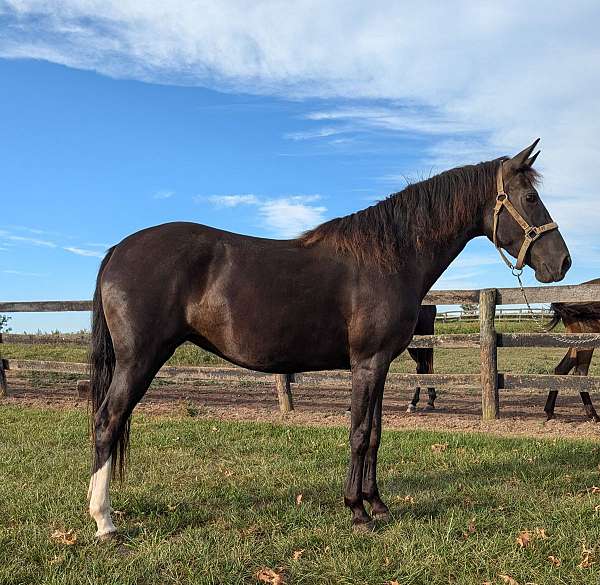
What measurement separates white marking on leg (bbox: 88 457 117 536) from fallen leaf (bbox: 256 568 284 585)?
118 cm

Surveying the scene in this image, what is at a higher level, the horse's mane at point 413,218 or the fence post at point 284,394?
the horse's mane at point 413,218

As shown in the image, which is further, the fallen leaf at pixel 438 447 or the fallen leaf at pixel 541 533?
the fallen leaf at pixel 438 447

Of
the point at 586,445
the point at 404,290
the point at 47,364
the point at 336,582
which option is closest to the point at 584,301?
the point at 586,445

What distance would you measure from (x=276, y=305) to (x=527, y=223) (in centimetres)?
202

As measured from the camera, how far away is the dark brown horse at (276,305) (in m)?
3.83

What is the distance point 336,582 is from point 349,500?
2.99 ft

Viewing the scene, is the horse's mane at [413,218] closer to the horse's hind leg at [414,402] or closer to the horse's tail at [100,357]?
the horse's tail at [100,357]

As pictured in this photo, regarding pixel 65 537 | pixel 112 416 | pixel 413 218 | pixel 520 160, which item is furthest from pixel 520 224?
pixel 65 537

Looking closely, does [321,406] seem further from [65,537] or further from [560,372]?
[65,537]

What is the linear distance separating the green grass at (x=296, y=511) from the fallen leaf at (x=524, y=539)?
0.18 feet

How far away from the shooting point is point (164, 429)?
23.8 ft

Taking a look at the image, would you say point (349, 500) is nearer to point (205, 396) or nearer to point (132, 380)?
point (132, 380)

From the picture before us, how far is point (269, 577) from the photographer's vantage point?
3.04 meters

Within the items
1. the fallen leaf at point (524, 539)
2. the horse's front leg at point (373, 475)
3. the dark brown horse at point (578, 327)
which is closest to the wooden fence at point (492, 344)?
the dark brown horse at point (578, 327)
